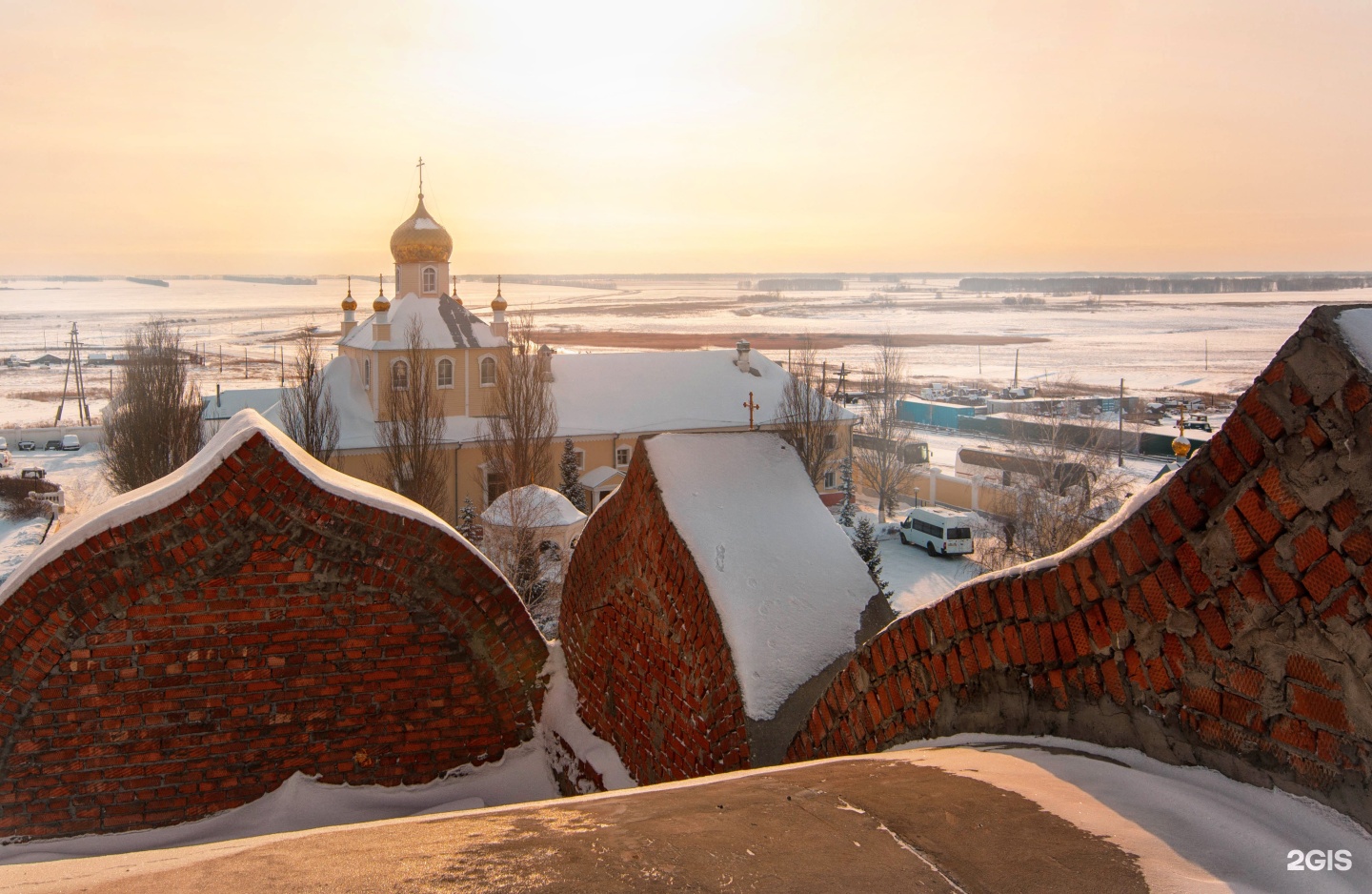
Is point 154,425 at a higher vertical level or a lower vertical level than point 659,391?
lower

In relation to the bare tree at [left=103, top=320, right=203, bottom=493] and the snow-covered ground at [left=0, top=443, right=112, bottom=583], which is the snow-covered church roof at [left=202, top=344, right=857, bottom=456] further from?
the snow-covered ground at [left=0, top=443, right=112, bottom=583]

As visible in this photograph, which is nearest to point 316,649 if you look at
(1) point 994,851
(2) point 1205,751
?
(1) point 994,851

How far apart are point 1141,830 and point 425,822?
78.1 inches

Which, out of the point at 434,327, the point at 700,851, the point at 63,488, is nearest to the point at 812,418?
the point at 434,327

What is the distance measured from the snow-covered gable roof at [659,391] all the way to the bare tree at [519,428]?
2.44 m

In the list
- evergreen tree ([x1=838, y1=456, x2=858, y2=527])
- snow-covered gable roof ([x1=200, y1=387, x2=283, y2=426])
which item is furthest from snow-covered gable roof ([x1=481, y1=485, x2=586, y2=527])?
snow-covered gable roof ([x1=200, y1=387, x2=283, y2=426])

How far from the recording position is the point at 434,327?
109 ft

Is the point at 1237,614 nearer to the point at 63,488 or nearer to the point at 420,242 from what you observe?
the point at 420,242

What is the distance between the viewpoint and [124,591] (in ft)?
15.4

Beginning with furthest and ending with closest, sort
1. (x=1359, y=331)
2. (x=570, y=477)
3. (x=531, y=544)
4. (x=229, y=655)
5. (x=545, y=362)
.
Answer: (x=545, y=362), (x=570, y=477), (x=531, y=544), (x=229, y=655), (x=1359, y=331)

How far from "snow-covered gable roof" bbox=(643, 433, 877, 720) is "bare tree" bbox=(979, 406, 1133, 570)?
1965cm

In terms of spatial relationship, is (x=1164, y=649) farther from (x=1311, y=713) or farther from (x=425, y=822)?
(x=425, y=822)

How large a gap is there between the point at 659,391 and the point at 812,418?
6.11 meters

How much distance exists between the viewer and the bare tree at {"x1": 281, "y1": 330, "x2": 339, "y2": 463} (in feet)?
91.9
